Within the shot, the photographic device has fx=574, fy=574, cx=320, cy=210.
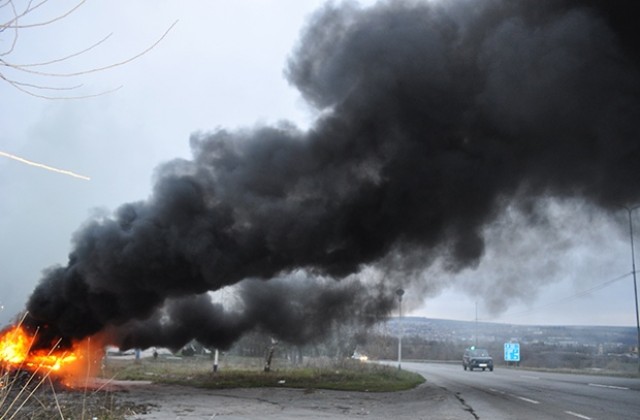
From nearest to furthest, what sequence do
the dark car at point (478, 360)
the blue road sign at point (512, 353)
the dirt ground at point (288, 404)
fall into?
the dirt ground at point (288, 404) < the dark car at point (478, 360) < the blue road sign at point (512, 353)

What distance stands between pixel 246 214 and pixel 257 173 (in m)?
1.79

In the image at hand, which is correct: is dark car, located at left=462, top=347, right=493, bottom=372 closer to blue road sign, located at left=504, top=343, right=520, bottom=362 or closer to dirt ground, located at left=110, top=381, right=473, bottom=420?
blue road sign, located at left=504, top=343, right=520, bottom=362

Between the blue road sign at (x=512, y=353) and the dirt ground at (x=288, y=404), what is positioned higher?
the blue road sign at (x=512, y=353)

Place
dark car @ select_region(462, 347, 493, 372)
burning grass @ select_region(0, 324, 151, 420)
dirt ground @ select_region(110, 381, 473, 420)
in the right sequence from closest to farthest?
1. burning grass @ select_region(0, 324, 151, 420)
2. dirt ground @ select_region(110, 381, 473, 420)
3. dark car @ select_region(462, 347, 493, 372)

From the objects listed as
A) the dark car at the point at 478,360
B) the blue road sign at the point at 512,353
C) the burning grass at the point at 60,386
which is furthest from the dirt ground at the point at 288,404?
the blue road sign at the point at 512,353

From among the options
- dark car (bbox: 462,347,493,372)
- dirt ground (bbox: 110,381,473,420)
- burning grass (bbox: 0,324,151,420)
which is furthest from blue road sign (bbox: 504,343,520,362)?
burning grass (bbox: 0,324,151,420)

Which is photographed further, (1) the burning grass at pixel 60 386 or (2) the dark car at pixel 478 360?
(2) the dark car at pixel 478 360

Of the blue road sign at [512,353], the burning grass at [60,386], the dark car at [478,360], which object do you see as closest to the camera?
the burning grass at [60,386]

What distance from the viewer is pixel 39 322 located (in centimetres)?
2181

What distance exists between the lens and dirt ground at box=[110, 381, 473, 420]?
1199 cm

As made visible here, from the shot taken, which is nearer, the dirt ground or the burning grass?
the burning grass

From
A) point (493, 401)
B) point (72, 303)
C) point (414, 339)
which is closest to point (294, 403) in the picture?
point (493, 401)

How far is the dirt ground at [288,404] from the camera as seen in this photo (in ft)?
39.3

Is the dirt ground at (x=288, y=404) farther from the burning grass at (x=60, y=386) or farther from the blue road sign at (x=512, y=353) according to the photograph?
the blue road sign at (x=512, y=353)
